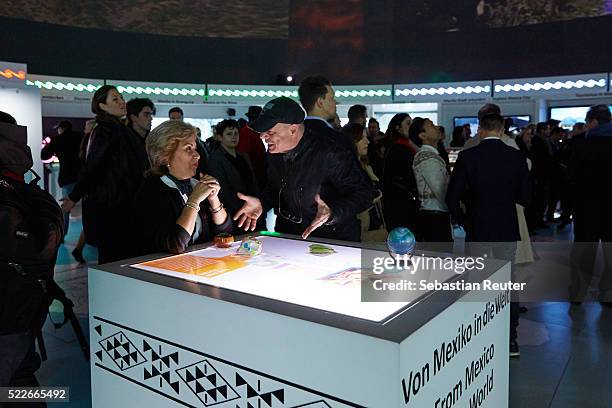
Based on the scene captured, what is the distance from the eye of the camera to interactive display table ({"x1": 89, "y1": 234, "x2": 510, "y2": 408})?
1.25m

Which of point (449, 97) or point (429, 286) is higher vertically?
point (449, 97)

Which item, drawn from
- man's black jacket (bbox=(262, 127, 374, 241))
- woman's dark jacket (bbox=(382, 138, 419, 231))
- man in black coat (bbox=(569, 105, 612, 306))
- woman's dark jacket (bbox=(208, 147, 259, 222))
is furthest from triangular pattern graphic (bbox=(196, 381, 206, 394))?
man in black coat (bbox=(569, 105, 612, 306))

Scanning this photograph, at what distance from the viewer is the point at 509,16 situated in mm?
11461

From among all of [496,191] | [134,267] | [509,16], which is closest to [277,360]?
[134,267]

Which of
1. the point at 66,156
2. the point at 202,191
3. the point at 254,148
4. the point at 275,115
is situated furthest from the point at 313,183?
the point at 66,156

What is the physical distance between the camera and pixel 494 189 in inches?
128

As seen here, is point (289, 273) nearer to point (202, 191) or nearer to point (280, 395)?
point (280, 395)

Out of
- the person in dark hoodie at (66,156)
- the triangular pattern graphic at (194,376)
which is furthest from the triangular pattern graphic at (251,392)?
the person in dark hoodie at (66,156)

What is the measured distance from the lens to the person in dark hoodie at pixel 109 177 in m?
3.20

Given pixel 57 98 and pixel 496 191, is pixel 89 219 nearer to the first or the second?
pixel 496 191

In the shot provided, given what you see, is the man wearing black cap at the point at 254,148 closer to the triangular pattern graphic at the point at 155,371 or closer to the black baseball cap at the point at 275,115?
the black baseball cap at the point at 275,115

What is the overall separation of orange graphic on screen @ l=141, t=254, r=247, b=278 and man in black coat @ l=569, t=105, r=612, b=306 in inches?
134

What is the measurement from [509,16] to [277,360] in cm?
1184

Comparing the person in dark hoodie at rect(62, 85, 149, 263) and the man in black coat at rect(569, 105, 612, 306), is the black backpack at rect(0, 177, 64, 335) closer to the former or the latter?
the person in dark hoodie at rect(62, 85, 149, 263)
